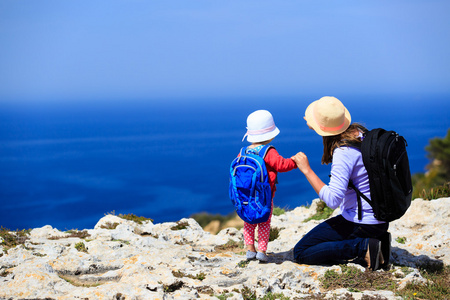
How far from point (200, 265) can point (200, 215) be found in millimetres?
19908

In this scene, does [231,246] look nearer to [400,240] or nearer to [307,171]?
[400,240]

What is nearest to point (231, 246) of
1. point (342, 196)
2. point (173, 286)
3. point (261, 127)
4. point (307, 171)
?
point (173, 286)

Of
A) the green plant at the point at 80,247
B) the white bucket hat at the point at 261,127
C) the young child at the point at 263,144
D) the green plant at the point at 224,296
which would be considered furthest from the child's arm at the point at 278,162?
the green plant at the point at 80,247

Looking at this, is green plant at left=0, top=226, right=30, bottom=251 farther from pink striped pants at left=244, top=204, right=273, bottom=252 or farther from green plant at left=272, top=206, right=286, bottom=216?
green plant at left=272, top=206, right=286, bottom=216

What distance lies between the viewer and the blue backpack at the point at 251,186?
18.5 feet

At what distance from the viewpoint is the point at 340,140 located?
5.49 metres

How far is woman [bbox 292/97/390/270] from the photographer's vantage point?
17.3 feet

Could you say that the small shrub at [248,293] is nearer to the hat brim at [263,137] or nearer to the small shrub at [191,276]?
the small shrub at [191,276]

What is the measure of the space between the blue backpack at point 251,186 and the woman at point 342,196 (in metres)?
0.49

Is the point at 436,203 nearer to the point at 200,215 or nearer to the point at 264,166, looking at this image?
the point at 264,166

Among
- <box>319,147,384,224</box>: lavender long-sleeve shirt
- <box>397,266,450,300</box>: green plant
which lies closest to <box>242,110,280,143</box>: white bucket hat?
<box>319,147,384,224</box>: lavender long-sleeve shirt

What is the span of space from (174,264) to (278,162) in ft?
6.80

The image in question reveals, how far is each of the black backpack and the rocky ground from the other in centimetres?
89

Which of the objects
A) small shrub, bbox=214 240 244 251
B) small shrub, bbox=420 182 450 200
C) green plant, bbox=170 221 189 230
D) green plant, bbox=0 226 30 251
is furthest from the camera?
small shrub, bbox=420 182 450 200
